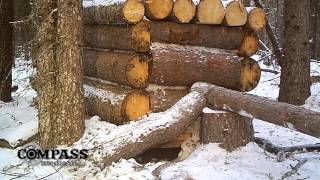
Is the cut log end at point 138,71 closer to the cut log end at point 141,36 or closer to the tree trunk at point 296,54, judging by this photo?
the cut log end at point 141,36

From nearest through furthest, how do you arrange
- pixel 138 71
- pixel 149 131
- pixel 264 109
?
pixel 264 109
pixel 149 131
pixel 138 71

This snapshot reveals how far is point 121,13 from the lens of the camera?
6617 mm

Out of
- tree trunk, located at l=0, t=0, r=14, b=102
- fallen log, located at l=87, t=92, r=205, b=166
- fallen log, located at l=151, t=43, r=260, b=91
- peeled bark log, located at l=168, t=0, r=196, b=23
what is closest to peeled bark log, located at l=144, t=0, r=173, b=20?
peeled bark log, located at l=168, t=0, r=196, b=23

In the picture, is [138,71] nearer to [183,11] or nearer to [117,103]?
[117,103]

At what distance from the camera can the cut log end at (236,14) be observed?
7.34m

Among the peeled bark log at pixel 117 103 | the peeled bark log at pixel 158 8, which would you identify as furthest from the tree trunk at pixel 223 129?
the peeled bark log at pixel 158 8

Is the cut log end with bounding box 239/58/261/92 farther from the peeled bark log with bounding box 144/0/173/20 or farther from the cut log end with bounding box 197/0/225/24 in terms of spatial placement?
the peeled bark log with bounding box 144/0/173/20

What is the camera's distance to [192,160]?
247 inches

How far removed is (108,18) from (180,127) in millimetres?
2220

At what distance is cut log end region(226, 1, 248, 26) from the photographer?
734 cm

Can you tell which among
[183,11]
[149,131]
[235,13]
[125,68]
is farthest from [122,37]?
[235,13]

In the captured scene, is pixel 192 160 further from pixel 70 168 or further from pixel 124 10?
pixel 124 10

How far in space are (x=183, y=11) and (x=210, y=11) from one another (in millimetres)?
496

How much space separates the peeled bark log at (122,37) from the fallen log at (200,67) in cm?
32
